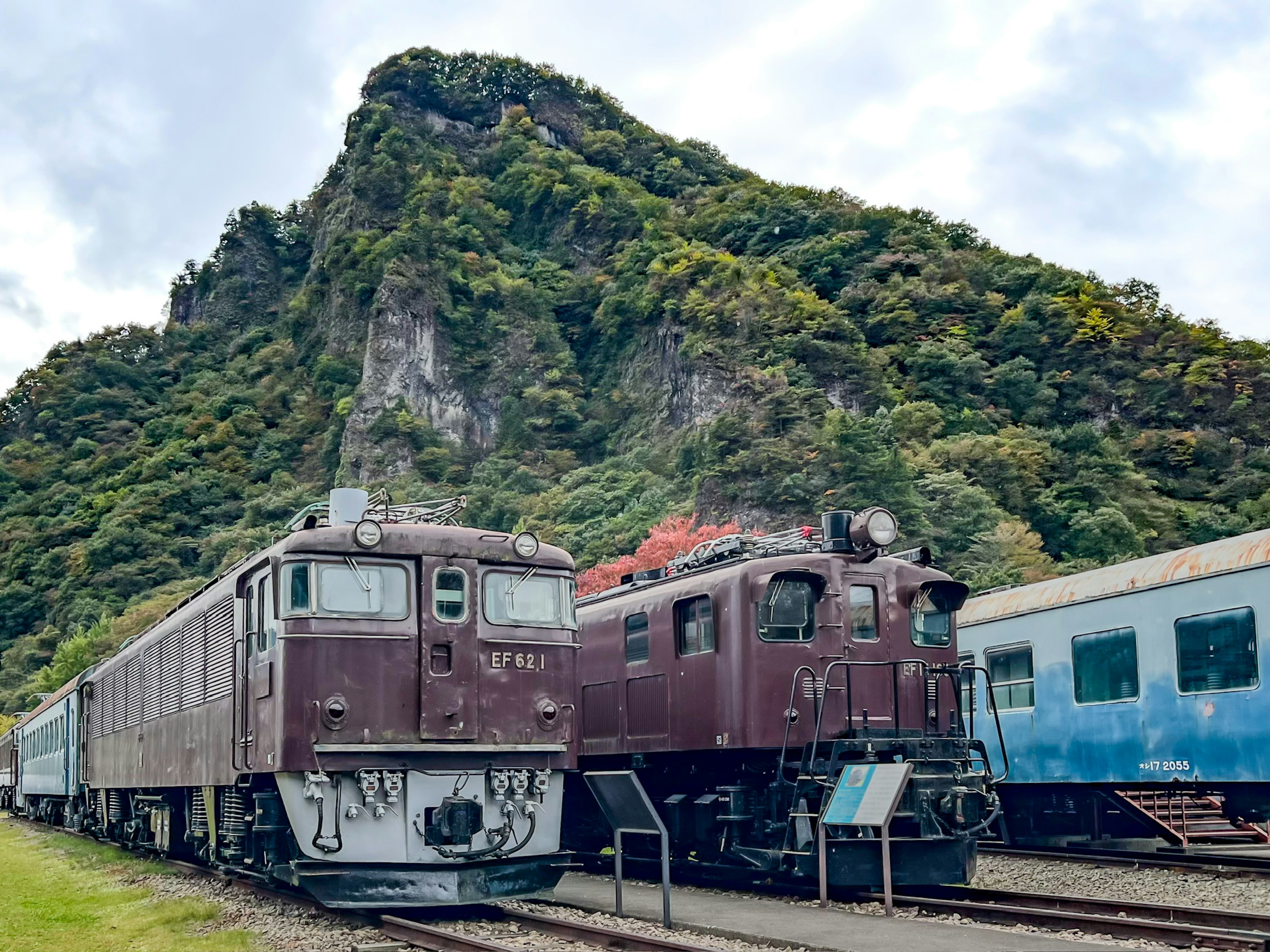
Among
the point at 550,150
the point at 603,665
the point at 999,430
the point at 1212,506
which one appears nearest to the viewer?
the point at 603,665

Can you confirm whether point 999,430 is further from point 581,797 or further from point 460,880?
point 460,880

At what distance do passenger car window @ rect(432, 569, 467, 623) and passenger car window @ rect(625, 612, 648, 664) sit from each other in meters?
3.55

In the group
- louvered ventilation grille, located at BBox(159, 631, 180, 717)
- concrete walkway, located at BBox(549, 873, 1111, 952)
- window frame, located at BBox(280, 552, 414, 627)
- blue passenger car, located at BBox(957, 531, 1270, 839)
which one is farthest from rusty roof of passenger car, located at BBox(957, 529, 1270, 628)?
louvered ventilation grille, located at BBox(159, 631, 180, 717)

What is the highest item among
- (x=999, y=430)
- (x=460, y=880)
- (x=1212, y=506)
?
(x=999, y=430)

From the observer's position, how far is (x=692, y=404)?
217ft

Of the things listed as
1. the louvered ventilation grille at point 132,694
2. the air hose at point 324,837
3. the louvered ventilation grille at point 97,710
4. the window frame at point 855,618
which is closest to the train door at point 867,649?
the window frame at point 855,618

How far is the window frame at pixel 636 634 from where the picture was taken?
15.1m

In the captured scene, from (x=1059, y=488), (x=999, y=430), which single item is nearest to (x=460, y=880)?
(x=1059, y=488)

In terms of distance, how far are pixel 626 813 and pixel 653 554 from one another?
2954cm

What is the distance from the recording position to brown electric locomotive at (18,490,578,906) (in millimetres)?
11203

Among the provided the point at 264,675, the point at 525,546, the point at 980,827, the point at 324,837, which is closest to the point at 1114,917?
the point at 980,827

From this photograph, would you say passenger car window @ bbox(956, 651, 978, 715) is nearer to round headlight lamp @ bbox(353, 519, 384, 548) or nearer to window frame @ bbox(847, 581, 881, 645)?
window frame @ bbox(847, 581, 881, 645)

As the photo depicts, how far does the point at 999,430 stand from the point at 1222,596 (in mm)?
46297

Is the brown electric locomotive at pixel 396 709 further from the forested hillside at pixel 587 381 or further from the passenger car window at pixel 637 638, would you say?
the forested hillside at pixel 587 381
